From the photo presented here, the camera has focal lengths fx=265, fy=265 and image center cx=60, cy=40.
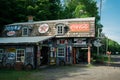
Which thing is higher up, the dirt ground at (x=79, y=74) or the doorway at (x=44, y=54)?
the doorway at (x=44, y=54)

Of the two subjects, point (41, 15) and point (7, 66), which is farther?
point (41, 15)

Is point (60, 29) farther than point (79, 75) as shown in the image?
Yes

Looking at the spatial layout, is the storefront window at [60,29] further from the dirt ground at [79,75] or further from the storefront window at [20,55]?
the dirt ground at [79,75]

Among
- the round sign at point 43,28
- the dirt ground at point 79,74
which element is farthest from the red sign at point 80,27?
the dirt ground at point 79,74

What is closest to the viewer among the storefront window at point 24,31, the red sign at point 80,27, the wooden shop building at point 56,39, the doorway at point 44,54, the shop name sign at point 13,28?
the wooden shop building at point 56,39

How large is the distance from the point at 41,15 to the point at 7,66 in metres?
21.5

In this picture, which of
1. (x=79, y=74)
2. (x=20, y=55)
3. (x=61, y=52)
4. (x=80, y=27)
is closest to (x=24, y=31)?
(x=61, y=52)

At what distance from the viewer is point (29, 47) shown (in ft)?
97.7

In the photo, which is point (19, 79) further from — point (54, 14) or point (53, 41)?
point (54, 14)

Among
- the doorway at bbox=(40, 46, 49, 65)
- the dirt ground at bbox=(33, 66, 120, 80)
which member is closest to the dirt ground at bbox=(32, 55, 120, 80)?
the dirt ground at bbox=(33, 66, 120, 80)

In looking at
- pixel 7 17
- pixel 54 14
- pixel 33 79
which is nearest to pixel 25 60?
pixel 33 79

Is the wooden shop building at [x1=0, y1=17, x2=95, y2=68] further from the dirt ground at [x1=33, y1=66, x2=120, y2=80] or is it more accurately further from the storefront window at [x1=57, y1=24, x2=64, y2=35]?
the dirt ground at [x1=33, y1=66, x2=120, y2=80]

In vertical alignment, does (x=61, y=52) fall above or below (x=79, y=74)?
above

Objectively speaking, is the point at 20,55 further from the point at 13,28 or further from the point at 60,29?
the point at 13,28
